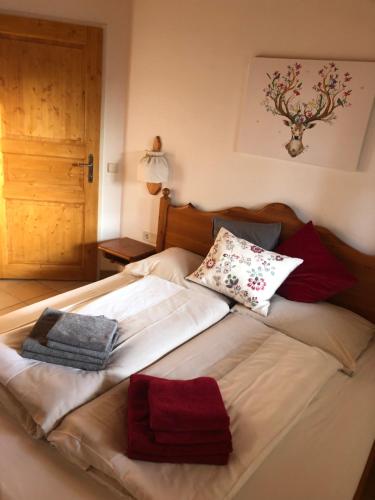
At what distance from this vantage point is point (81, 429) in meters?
1.30

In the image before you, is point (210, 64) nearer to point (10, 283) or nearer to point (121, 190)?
point (121, 190)

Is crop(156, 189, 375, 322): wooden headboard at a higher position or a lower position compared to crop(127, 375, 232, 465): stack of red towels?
higher

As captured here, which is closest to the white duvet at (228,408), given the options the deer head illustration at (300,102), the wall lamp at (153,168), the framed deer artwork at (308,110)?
the framed deer artwork at (308,110)

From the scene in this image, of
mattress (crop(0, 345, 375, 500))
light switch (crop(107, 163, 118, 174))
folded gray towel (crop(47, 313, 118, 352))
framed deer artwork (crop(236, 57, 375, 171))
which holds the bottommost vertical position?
mattress (crop(0, 345, 375, 500))

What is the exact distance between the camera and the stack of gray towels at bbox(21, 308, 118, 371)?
1580 mm

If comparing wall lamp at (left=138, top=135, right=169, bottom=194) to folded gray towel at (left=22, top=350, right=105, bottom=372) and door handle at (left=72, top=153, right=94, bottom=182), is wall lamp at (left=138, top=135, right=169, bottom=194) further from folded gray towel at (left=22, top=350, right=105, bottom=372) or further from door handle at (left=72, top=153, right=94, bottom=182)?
folded gray towel at (left=22, top=350, right=105, bottom=372)

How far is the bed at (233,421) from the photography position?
120 centimetres

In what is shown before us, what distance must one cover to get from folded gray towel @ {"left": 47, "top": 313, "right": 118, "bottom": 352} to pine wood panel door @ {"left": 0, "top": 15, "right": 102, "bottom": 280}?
5.59 ft

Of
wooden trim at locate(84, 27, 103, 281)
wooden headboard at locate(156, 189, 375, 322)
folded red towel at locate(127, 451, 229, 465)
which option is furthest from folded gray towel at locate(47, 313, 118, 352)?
wooden trim at locate(84, 27, 103, 281)

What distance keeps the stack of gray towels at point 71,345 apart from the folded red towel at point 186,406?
0.93 ft

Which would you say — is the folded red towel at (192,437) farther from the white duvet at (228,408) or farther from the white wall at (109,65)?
the white wall at (109,65)

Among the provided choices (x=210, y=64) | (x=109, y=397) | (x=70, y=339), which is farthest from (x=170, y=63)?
(x=109, y=397)

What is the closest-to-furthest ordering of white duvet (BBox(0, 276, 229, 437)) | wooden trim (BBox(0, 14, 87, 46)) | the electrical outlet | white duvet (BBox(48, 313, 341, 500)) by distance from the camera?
white duvet (BBox(48, 313, 341, 500)) < white duvet (BBox(0, 276, 229, 437)) < wooden trim (BBox(0, 14, 87, 46)) < the electrical outlet

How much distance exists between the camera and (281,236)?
2504mm
